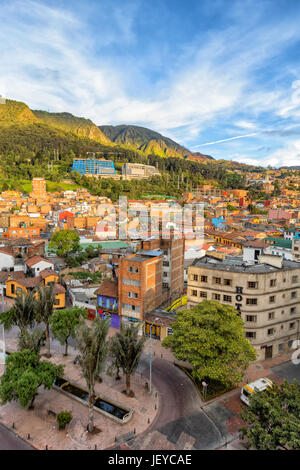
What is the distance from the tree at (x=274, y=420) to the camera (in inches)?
576

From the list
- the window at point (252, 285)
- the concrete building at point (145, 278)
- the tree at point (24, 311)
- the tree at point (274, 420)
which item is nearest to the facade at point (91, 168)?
the concrete building at point (145, 278)

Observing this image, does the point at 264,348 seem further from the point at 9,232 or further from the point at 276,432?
the point at 9,232

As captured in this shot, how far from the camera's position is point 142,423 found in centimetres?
2073

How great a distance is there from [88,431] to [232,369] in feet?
37.8

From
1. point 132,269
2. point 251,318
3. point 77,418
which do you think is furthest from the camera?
point 132,269

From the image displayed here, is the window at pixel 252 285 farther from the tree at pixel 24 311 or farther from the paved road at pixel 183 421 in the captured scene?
the tree at pixel 24 311

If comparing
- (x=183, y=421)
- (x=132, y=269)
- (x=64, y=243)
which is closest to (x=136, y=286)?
(x=132, y=269)

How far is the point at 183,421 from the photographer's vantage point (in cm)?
2097

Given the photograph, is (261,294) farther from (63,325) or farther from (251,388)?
(63,325)

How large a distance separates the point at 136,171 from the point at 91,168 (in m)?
29.0

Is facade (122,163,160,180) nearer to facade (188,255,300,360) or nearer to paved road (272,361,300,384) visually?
facade (188,255,300,360)

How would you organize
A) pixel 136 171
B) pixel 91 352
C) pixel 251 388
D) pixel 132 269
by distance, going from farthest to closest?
pixel 136 171 < pixel 132 269 < pixel 251 388 < pixel 91 352

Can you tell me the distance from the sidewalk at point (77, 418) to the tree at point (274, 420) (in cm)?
783

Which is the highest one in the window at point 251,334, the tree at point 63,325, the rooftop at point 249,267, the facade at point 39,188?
the facade at point 39,188
